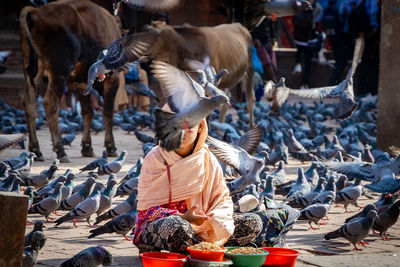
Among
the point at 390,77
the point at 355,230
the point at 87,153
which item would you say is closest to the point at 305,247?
the point at 355,230

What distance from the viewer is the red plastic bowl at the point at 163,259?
502 cm

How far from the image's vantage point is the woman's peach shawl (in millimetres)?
5379

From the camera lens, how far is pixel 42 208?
774 centimetres

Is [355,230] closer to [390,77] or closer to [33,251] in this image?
[33,251]

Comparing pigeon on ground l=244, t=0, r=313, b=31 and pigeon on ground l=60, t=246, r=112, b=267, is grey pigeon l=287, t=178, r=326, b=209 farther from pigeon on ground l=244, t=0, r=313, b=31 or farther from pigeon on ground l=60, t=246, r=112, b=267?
pigeon on ground l=244, t=0, r=313, b=31

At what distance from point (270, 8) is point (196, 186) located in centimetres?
951

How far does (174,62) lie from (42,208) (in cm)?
496

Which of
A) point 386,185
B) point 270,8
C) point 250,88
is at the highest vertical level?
point 270,8

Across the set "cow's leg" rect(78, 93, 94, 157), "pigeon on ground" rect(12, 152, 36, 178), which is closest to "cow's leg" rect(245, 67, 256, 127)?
"cow's leg" rect(78, 93, 94, 157)

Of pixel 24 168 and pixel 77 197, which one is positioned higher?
pixel 77 197

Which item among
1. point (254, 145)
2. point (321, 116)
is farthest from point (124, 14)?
point (254, 145)

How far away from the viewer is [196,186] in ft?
17.9

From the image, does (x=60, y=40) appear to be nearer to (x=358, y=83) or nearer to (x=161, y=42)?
(x=161, y=42)

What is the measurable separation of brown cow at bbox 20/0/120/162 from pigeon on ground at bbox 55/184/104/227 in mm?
3748
